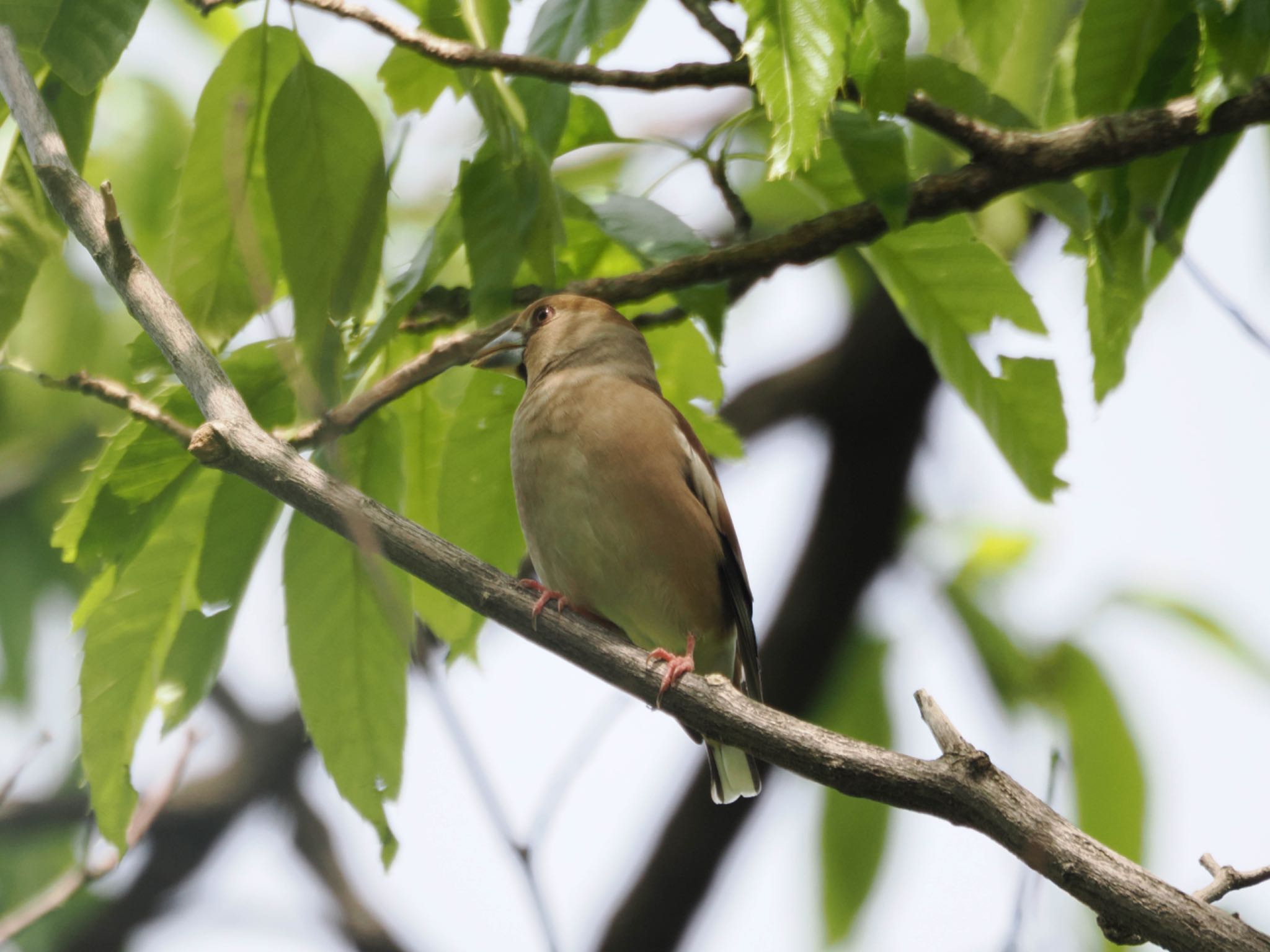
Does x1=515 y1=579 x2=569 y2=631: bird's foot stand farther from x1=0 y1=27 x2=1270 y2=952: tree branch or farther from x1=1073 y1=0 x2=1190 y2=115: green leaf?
x1=1073 y1=0 x2=1190 y2=115: green leaf

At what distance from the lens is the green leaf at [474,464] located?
336 centimetres

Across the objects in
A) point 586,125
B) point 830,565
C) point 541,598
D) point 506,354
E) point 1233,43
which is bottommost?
point 830,565

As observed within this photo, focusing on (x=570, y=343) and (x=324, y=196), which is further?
(x=570, y=343)

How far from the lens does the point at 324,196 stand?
286 cm

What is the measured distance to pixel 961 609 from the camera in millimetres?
4859

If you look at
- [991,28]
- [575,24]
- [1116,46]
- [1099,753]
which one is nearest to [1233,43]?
[1116,46]

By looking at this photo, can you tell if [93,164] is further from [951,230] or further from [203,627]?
[951,230]

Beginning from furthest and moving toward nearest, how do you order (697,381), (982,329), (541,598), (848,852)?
(848,852) < (697,381) < (982,329) < (541,598)

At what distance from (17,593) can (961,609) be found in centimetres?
396

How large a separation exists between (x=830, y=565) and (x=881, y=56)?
9.83 feet

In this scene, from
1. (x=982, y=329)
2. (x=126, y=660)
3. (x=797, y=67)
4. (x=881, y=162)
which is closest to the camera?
(x=797, y=67)

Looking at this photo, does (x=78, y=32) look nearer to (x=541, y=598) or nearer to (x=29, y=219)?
(x=29, y=219)

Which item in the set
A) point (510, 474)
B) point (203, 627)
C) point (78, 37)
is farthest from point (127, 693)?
point (78, 37)

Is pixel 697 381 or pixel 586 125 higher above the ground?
pixel 586 125
